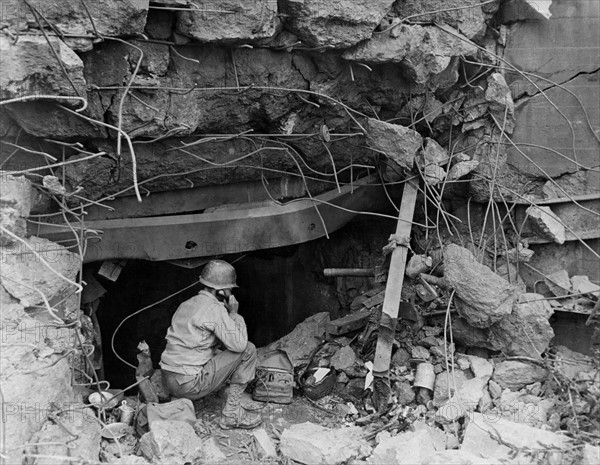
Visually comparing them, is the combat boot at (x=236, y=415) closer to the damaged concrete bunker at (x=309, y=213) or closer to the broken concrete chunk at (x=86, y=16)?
the damaged concrete bunker at (x=309, y=213)

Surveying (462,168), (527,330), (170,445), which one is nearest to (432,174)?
(462,168)

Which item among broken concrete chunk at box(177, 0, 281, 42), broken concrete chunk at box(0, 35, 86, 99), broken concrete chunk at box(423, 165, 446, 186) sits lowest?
broken concrete chunk at box(423, 165, 446, 186)

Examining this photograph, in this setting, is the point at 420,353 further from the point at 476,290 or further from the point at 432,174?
the point at 432,174

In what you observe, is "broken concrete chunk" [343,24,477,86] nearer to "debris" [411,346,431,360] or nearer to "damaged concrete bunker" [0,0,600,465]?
"damaged concrete bunker" [0,0,600,465]

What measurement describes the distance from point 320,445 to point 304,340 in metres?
1.63

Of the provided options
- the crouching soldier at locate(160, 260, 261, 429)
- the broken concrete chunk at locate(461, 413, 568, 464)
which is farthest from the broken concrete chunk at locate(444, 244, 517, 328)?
the crouching soldier at locate(160, 260, 261, 429)

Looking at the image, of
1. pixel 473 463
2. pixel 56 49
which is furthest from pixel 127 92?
pixel 473 463

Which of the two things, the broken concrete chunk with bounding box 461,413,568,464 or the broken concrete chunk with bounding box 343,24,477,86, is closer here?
the broken concrete chunk with bounding box 461,413,568,464

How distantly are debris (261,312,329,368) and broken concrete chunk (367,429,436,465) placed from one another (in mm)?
1470

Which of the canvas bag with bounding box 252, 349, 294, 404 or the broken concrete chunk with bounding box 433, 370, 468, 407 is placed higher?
the broken concrete chunk with bounding box 433, 370, 468, 407

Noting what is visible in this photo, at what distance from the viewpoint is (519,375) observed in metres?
4.90

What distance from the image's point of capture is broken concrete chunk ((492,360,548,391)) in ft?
16.0

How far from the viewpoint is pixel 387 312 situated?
5.05 metres

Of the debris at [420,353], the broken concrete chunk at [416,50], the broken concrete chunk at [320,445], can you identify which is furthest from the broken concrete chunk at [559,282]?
the broken concrete chunk at [320,445]
